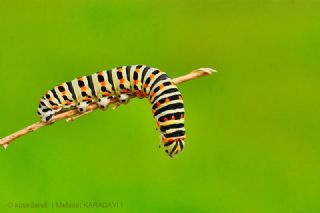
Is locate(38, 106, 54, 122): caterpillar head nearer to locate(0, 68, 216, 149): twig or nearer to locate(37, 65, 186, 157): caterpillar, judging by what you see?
locate(37, 65, 186, 157): caterpillar

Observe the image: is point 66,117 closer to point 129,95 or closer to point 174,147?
point 129,95

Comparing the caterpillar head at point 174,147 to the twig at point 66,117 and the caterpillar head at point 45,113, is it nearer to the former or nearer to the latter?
the twig at point 66,117

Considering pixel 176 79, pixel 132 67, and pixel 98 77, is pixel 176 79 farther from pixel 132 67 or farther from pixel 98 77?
pixel 98 77

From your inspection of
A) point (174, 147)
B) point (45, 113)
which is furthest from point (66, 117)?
point (174, 147)

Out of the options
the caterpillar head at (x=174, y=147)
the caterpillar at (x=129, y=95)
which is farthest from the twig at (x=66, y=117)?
the caterpillar head at (x=174, y=147)

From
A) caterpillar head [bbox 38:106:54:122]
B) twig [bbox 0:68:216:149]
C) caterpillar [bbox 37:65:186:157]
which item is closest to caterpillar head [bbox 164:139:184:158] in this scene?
caterpillar [bbox 37:65:186:157]

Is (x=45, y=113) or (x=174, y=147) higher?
(x=45, y=113)

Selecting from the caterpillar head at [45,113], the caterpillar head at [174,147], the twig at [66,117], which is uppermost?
the caterpillar head at [45,113]
